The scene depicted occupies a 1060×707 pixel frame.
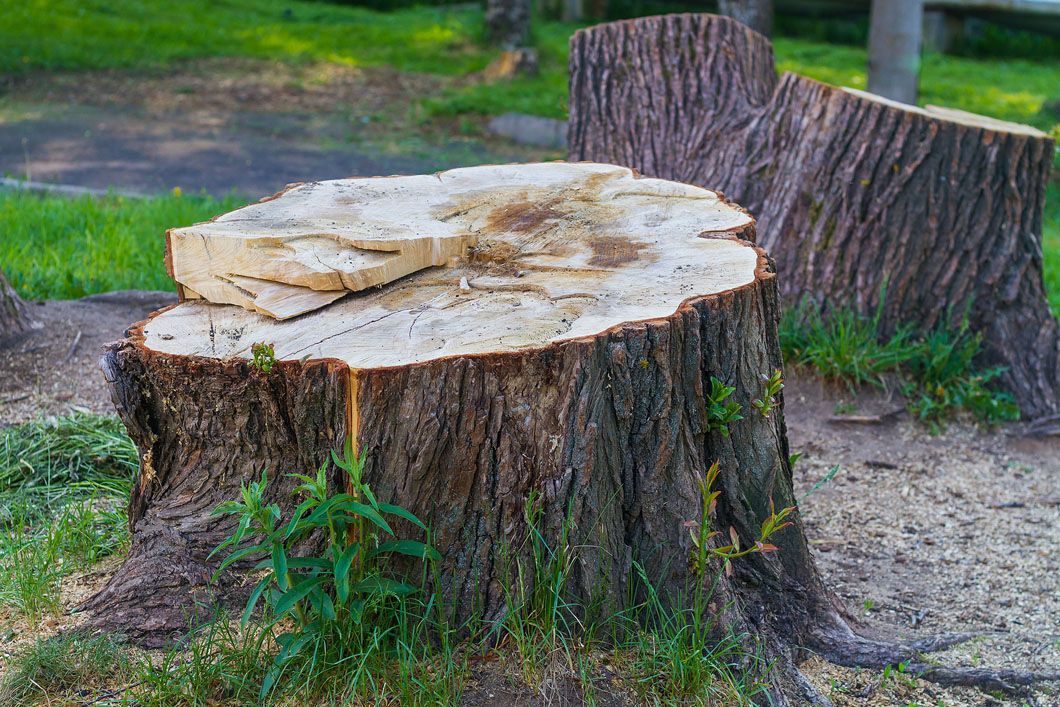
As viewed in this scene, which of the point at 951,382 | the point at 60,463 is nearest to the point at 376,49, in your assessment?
the point at 951,382

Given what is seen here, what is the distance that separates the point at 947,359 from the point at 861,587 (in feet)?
5.36

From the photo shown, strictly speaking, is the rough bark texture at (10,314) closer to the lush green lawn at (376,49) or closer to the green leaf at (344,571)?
the green leaf at (344,571)

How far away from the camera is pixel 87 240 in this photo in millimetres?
5316

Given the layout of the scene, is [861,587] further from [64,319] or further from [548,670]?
[64,319]

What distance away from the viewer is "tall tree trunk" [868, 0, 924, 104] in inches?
296

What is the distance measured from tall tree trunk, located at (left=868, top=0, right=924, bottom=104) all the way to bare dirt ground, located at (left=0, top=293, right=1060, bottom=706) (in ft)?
12.9

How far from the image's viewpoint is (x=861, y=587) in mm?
3268

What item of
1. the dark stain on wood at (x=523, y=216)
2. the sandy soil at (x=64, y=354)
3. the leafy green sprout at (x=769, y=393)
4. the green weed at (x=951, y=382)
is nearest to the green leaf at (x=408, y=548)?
the leafy green sprout at (x=769, y=393)

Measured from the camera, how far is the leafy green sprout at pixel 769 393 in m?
2.55

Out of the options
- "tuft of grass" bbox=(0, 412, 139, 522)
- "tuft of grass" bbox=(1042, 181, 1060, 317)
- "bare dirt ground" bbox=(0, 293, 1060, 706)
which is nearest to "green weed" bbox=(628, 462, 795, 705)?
"bare dirt ground" bbox=(0, 293, 1060, 706)

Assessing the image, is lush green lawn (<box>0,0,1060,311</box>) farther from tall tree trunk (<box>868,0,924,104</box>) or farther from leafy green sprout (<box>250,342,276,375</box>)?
leafy green sprout (<box>250,342,276,375</box>)

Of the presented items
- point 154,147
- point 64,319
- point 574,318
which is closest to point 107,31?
point 154,147

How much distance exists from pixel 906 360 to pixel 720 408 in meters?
2.40

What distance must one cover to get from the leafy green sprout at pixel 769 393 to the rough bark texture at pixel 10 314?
319 centimetres
